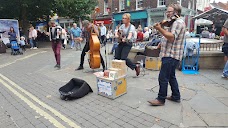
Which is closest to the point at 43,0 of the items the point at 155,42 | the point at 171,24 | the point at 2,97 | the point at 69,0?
the point at 69,0

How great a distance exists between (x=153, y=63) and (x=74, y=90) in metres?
3.36

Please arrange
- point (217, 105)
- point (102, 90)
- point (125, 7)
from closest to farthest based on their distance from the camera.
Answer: point (217, 105)
point (102, 90)
point (125, 7)

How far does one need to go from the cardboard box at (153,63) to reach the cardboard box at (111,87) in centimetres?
272

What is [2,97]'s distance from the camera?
15.4ft

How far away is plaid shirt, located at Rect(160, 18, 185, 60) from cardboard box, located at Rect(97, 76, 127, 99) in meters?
1.15

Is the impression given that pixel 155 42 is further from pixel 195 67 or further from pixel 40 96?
pixel 40 96

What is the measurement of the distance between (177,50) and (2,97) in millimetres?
4094

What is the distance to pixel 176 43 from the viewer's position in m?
3.53

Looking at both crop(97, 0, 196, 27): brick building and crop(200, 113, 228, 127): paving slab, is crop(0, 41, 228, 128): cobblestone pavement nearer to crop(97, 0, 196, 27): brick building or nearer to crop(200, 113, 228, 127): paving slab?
crop(200, 113, 228, 127): paving slab

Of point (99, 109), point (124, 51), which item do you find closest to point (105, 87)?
point (99, 109)

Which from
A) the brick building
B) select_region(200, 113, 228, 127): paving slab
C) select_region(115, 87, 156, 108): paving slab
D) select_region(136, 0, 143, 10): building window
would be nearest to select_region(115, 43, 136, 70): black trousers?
select_region(115, 87, 156, 108): paving slab

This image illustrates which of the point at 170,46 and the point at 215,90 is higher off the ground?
the point at 170,46

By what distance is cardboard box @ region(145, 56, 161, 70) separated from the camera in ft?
22.5

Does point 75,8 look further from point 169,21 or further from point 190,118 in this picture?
point 190,118
